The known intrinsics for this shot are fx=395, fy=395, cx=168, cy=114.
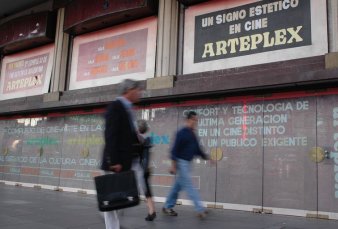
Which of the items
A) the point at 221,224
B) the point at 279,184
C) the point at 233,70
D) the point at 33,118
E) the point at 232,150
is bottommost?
the point at 221,224

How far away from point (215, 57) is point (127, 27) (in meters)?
3.76

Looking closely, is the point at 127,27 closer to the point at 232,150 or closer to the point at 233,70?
the point at 233,70

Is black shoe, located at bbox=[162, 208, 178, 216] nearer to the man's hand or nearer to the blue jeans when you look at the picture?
the blue jeans

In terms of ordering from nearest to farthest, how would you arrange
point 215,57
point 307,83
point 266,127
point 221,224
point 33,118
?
point 221,224
point 307,83
point 266,127
point 215,57
point 33,118

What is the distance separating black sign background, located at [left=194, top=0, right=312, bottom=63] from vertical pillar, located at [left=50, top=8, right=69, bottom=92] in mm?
5775

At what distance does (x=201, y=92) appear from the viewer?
960 cm

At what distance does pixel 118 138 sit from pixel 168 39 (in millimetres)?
7528

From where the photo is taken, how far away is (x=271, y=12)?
9.40 m

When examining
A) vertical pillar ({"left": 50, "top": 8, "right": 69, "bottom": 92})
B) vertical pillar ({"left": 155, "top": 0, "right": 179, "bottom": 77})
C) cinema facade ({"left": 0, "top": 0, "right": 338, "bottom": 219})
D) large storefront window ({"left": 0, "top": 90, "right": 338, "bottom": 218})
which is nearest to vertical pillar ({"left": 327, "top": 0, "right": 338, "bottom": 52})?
cinema facade ({"left": 0, "top": 0, "right": 338, "bottom": 219})

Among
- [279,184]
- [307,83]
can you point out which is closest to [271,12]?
[307,83]

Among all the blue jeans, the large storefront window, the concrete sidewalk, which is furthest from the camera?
the large storefront window

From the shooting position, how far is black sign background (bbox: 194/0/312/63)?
28.8ft

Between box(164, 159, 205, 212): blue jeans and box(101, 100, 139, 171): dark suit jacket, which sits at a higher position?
box(101, 100, 139, 171): dark suit jacket

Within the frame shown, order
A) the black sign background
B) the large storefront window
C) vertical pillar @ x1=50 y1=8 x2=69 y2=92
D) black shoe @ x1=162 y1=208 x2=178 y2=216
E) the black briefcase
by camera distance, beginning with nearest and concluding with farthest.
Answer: the black briefcase
black shoe @ x1=162 y1=208 x2=178 y2=216
the large storefront window
the black sign background
vertical pillar @ x1=50 y1=8 x2=69 y2=92
